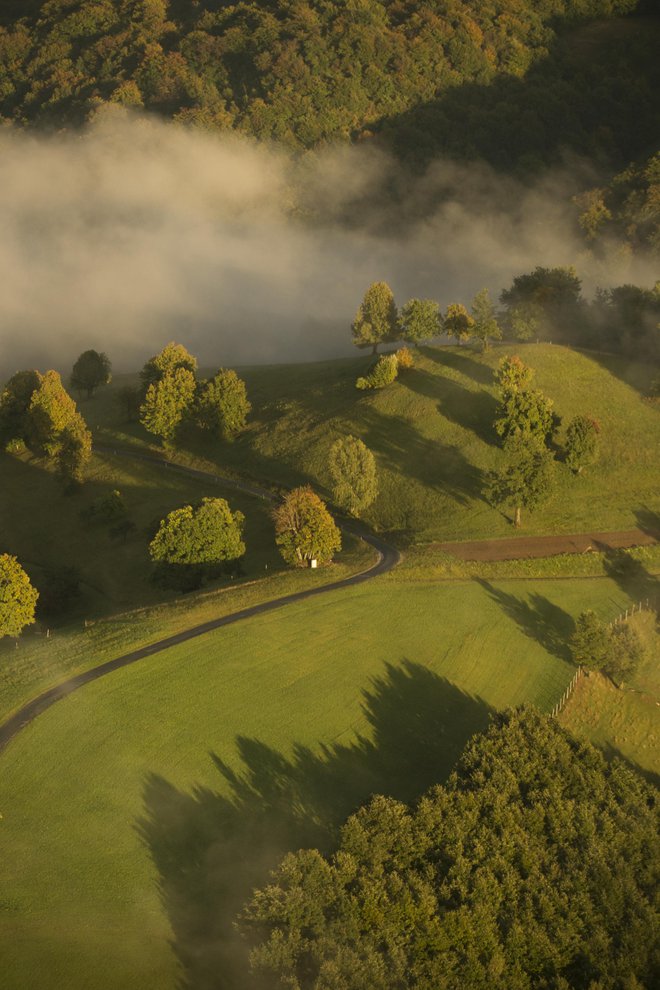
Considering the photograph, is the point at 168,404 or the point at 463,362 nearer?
the point at 168,404

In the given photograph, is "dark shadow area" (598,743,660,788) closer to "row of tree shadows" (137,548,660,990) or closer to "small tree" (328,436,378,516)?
"row of tree shadows" (137,548,660,990)

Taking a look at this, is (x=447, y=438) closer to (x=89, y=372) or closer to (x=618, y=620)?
(x=618, y=620)

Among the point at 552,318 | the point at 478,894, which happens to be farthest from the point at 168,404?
the point at 478,894

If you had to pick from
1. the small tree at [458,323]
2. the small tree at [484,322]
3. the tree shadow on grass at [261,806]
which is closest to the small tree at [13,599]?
the tree shadow on grass at [261,806]

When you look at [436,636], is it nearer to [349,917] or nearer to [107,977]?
[349,917]

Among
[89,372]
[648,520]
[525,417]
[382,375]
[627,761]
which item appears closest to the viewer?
[627,761]

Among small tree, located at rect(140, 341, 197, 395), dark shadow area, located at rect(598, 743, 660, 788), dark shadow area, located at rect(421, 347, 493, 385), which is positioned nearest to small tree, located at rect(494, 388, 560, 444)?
dark shadow area, located at rect(421, 347, 493, 385)

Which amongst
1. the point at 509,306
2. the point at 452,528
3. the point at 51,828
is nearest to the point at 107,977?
the point at 51,828
